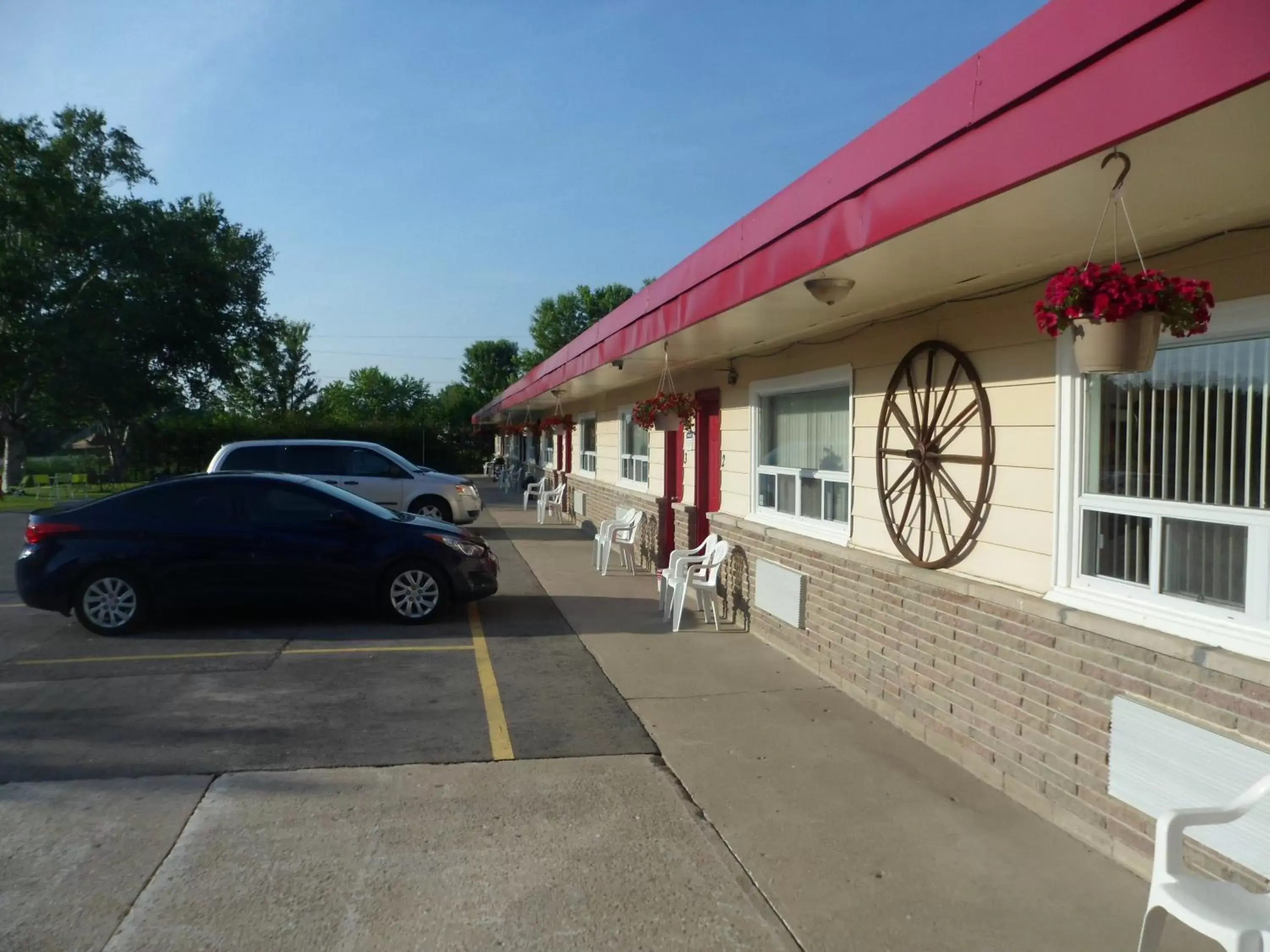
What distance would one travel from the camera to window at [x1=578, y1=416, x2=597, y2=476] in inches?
767

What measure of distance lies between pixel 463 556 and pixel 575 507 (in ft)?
35.0

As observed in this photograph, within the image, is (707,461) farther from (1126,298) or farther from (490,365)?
(490,365)

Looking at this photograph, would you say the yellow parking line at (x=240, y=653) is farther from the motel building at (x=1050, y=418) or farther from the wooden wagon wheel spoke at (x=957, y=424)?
the wooden wagon wheel spoke at (x=957, y=424)

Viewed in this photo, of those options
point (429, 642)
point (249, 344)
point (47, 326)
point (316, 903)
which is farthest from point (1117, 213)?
point (249, 344)

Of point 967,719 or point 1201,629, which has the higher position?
point 1201,629

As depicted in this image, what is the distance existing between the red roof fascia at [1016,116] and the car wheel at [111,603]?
607 cm

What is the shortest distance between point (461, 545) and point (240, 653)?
2.23 metres

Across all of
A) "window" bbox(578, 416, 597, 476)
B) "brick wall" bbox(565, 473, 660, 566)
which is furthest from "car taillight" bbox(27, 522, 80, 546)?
"window" bbox(578, 416, 597, 476)

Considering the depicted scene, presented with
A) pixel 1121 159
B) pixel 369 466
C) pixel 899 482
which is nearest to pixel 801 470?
pixel 899 482

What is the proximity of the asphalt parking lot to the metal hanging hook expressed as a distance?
3757 millimetres

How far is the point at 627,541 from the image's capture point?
12.9 metres

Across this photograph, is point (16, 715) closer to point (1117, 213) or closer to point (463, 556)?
point (463, 556)

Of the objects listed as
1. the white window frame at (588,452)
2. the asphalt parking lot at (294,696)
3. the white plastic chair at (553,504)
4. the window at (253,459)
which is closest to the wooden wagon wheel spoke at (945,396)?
the asphalt parking lot at (294,696)

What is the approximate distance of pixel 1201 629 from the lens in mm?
3924
